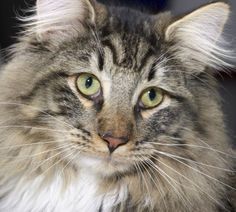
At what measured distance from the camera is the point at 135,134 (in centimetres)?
150

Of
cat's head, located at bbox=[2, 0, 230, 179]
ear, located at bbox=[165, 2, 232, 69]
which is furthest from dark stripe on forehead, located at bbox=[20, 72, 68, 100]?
ear, located at bbox=[165, 2, 232, 69]

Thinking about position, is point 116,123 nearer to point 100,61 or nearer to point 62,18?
point 100,61

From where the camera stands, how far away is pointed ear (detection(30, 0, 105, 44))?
163 cm

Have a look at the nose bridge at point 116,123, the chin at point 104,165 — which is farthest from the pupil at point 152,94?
the chin at point 104,165

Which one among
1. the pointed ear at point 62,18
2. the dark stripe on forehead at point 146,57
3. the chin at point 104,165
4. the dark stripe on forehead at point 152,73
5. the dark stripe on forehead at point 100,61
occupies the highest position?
the pointed ear at point 62,18

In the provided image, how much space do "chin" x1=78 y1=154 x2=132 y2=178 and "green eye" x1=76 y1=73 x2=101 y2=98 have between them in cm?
21

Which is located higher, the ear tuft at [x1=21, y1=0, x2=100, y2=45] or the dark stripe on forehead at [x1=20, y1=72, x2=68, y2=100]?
the ear tuft at [x1=21, y1=0, x2=100, y2=45]

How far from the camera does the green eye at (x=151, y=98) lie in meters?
1.59

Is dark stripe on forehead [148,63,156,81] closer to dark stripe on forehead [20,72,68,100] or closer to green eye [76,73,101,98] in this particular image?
green eye [76,73,101,98]

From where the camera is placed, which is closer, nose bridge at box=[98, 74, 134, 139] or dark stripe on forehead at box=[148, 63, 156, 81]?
nose bridge at box=[98, 74, 134, 139]

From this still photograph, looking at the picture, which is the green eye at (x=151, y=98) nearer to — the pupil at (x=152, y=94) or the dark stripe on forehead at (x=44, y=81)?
the pupil at (x=152, y=94)

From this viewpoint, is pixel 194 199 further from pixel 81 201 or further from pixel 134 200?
pixel 81 201

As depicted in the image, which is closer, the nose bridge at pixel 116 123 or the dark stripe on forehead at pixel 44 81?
the nose bridge at pixel 116 123

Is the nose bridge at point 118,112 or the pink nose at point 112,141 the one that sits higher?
the nose bridge at point 118,112
